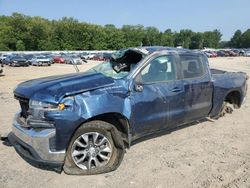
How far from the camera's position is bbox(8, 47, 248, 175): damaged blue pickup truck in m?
4.36

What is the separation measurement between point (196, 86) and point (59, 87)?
2783 mm

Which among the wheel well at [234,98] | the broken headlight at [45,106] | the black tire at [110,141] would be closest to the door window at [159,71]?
the black tire at [110,141]

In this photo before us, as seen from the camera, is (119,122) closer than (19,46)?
Yes

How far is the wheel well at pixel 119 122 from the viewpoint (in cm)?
487

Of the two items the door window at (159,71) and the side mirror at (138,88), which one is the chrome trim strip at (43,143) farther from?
the door window at (159,71)

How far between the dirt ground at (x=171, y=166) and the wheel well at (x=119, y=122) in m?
0.39

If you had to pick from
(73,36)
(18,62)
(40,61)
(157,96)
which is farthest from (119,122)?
(73,36)

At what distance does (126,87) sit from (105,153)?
1.05 meters

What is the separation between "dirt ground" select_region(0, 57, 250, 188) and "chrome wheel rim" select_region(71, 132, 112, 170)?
0.21 m

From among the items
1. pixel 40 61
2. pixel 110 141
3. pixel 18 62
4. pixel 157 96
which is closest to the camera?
pixel 110 141

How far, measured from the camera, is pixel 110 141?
15.8 ft

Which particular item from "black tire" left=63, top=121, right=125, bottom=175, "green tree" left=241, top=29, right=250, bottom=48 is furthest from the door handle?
"green tree" left=241, top=29, right=250, bottom=48

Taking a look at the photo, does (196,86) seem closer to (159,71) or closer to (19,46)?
(159,71)

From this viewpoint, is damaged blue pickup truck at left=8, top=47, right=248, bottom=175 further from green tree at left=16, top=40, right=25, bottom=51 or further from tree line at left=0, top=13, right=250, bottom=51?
green tree at left=16, top=40, right=25, bottom=51
